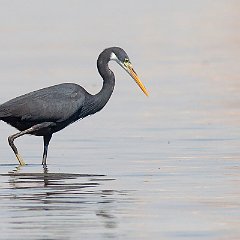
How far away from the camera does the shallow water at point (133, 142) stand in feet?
37.7

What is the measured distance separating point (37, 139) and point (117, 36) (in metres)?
12.6

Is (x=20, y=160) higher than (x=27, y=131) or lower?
lower

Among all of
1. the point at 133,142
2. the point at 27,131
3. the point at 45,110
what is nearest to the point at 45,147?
the point at 27,131

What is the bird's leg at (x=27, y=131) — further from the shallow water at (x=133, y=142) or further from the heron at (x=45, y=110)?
the shallow water at (x=133, y=142)

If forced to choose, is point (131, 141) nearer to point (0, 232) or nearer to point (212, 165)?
point (212, 165)

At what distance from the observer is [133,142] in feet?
55.1

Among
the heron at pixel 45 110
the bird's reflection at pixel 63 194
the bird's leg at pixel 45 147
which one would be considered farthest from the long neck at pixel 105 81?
the bird's reflection at pixel 63 194

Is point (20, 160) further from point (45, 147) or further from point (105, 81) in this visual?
point (105, 81)

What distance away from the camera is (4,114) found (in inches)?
620

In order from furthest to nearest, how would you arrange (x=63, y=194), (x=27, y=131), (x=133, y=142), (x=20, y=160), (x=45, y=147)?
(x=133, y=142) < (x=27, y=131) < (x=45, y=147) < (x=20, y=160) < (x=63, y=194)

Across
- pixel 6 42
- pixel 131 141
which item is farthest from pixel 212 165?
pixel 6 42

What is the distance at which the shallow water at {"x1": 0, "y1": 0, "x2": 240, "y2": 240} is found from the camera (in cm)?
1148

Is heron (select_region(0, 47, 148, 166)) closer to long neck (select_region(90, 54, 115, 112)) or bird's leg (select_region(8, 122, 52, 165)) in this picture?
bird's leg (select_region(8, 122, 52, 165))

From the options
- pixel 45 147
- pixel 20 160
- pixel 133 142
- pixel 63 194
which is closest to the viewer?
pixel 63 194
